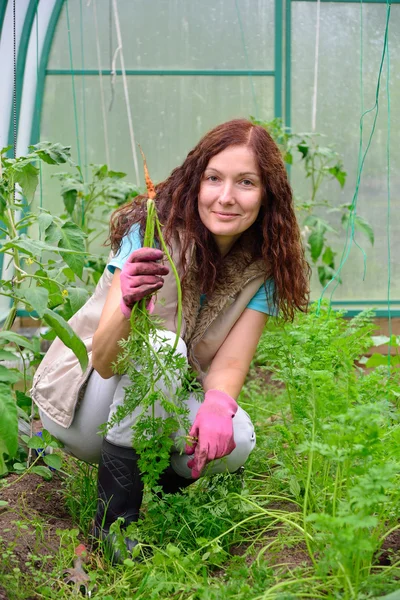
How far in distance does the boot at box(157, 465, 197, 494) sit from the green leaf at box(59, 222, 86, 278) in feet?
1.96

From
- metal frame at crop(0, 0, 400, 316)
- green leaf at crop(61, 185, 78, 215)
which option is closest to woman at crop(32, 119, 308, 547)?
green leaf at crop(61, 185, 78, 215)

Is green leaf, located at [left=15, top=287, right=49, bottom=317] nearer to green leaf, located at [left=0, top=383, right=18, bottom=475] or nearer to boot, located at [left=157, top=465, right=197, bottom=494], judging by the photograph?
green leaf, located at [left=0, top=383, right=18, bottom=475]

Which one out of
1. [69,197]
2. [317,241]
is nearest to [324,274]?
[317,241]

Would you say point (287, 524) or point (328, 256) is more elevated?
point (328, 256)

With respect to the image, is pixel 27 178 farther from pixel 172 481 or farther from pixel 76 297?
pixel 172 481

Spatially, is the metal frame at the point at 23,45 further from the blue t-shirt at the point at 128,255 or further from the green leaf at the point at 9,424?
the green leaf at the point at 9,424

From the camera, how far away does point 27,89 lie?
181 inches

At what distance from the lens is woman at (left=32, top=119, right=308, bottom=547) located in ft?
6.77

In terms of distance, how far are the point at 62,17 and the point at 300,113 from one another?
1.45 metres

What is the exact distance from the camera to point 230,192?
213 cm

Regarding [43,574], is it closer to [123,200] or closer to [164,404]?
[164,404]

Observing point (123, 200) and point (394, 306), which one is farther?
point (394, 306)

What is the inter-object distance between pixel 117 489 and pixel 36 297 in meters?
0.56

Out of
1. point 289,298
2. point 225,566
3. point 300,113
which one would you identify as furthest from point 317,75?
point 225,566
